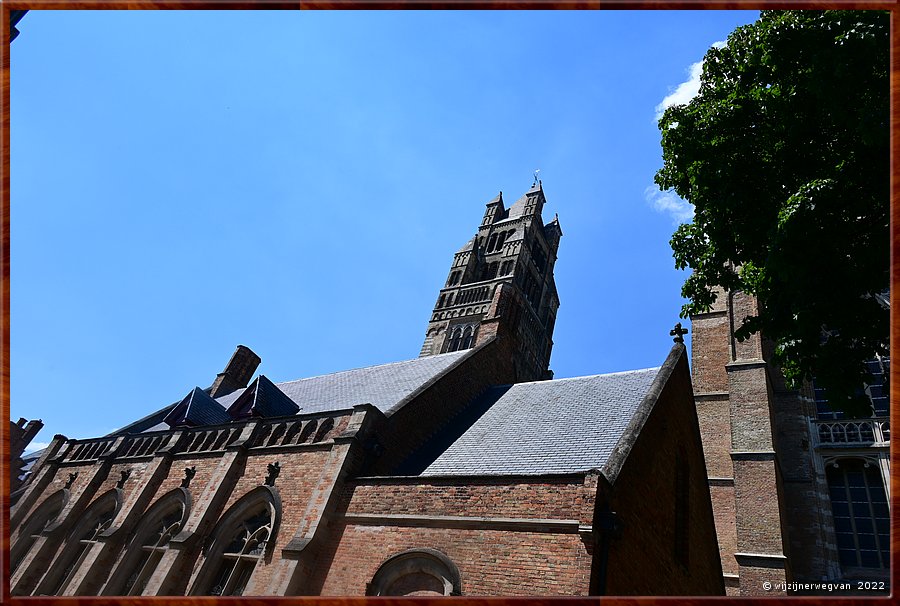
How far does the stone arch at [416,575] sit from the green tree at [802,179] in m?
6.41

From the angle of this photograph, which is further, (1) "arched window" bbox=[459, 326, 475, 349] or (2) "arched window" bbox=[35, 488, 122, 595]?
(1) "arched window" bbox=[459, 326, 475, 349]

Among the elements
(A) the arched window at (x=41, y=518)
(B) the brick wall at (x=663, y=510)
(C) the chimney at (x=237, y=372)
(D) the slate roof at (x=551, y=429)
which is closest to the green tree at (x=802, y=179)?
(B) the brick wall at (x=663, y=510)

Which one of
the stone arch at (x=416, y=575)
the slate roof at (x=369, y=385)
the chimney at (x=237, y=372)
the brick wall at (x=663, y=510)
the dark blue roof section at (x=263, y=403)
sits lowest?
the stone arch at (x=416, y=575)

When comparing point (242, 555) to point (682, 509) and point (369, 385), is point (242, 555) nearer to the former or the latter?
point (369, 385)

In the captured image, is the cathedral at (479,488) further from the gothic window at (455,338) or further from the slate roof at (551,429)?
the gothic window at (455,338)

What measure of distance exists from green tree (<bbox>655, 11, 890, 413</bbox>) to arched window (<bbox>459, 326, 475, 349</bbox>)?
3632 cm

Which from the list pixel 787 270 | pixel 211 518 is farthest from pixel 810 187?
pixel 211 518

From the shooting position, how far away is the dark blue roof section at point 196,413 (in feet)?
51.3

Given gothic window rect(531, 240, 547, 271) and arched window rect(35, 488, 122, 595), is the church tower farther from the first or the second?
→ arched window rect(35, 488, 122, 595)

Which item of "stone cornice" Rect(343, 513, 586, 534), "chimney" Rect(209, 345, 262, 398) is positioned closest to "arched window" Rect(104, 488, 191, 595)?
"stone cornice" Rect(343, 513, 586, 534)

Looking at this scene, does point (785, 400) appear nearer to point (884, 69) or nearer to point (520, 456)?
point (520, 456)

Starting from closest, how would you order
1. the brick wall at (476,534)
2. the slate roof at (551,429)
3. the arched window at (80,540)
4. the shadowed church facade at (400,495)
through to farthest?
the brick wall at (476,534) → the shadowed church facade at (400,495) → the slate roof at (551,429) → the arched window at (80,540)

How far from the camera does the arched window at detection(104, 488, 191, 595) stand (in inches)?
463

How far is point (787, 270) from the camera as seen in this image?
Result: 7586 mm
